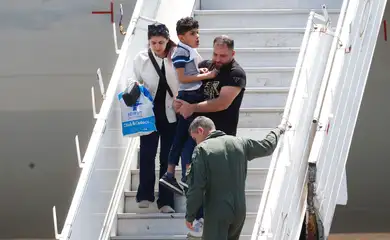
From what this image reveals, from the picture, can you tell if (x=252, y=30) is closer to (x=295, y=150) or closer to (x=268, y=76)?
(x=268, y=76)

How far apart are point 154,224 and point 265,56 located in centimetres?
226

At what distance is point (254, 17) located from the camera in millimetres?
9180

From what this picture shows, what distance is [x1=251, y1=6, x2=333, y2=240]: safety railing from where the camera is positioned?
5.97 metres

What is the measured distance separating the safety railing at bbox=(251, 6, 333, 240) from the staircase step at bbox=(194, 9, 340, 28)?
2.02m

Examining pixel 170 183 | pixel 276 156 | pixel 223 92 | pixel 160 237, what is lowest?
pixel 160 237

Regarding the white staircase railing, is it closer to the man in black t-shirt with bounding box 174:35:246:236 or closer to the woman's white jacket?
the man in black t-shirt with bounding box 174:35:246:236

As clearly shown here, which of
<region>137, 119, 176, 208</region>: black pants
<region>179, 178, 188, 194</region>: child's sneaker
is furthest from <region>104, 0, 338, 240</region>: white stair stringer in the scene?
<region>179, 178, 188, 194</region>: child's sneaker

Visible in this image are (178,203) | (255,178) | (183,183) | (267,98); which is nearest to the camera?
Answer: (183,183)

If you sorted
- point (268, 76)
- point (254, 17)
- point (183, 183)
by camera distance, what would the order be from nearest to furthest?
point (183, 183), point (268, 76), point (254, 17)

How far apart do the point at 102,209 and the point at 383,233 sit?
4412mm

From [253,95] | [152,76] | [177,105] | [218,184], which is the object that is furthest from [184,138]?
[253,95]

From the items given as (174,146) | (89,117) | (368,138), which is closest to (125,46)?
(174,146)

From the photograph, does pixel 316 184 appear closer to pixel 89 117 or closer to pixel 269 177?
pixel 269 177

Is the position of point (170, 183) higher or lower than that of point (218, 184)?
lower
